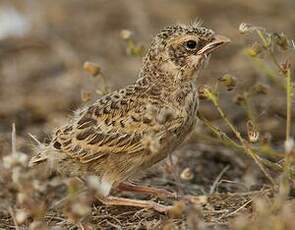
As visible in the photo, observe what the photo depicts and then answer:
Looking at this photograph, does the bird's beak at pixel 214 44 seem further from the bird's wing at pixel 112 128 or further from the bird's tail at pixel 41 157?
the bird's tail at pixel 41 157

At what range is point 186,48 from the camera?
5410mm

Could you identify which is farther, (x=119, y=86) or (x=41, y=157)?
(x=119, y=86)

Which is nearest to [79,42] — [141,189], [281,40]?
[141,189]

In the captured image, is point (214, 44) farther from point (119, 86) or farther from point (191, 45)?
point (119, 86)

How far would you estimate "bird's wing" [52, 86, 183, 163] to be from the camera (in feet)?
16.9

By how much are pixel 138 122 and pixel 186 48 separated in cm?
59

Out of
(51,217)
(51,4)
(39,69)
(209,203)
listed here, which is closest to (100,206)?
(51,217)

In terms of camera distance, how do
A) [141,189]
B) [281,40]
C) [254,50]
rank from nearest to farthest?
[281,40], [254,50], [141,189]

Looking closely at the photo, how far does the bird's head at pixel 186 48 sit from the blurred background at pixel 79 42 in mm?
2601

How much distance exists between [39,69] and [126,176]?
545 cm

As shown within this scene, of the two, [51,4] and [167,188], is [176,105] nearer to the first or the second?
[167,188]

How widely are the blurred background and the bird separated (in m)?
2.49

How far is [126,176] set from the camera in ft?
17.1

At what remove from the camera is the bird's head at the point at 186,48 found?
5387 mm
